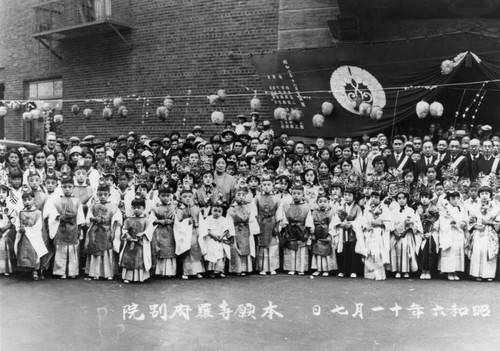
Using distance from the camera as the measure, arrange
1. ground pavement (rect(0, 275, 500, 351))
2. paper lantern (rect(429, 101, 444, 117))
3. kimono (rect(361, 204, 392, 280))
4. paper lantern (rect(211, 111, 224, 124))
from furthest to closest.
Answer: paper lantern (rect(211, 111, 224, 124))
paper lantern (rect(429, 101, 444, 117))
kimono (rect(361, 204, 392, 280))
ground pavement (rect(0, 275, 500, 351))

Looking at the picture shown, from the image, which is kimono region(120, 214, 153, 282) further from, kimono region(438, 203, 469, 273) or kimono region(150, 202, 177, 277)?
kimono region(438, 203, 469, 273)

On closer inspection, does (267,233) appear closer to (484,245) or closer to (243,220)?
(243,220)

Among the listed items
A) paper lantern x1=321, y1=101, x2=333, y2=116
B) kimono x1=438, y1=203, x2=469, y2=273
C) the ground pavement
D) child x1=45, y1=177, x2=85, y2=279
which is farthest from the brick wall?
the ground pavement

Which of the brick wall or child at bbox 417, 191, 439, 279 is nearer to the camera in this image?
child at bbox 417, 191, 439, 279

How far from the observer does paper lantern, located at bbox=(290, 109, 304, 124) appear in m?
10.7

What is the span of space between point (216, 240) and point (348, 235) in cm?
181

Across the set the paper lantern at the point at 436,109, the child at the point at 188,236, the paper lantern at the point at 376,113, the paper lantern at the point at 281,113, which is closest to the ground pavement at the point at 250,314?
the child at the point at 188,236

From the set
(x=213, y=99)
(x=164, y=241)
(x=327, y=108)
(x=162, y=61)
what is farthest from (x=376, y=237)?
(x=162, y=61)

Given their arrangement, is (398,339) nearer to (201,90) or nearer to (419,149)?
(419,149)

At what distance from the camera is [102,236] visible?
6941 mm

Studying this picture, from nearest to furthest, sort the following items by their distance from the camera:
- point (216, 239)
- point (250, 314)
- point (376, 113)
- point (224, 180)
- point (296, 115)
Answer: point (250, 314), point (216, 239), point (224, 180), point (376, 113), point (296, 115)

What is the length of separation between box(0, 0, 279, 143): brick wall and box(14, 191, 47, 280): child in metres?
5.96

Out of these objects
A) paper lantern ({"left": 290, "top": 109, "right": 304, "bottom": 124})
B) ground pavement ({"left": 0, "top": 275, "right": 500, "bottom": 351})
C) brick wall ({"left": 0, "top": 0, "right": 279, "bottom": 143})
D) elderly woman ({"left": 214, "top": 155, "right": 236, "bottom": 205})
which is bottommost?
ground pavement ({"left": 0, "top": 275, "right": 500, "bottom": 351})

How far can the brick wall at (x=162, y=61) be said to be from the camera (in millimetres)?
12102
